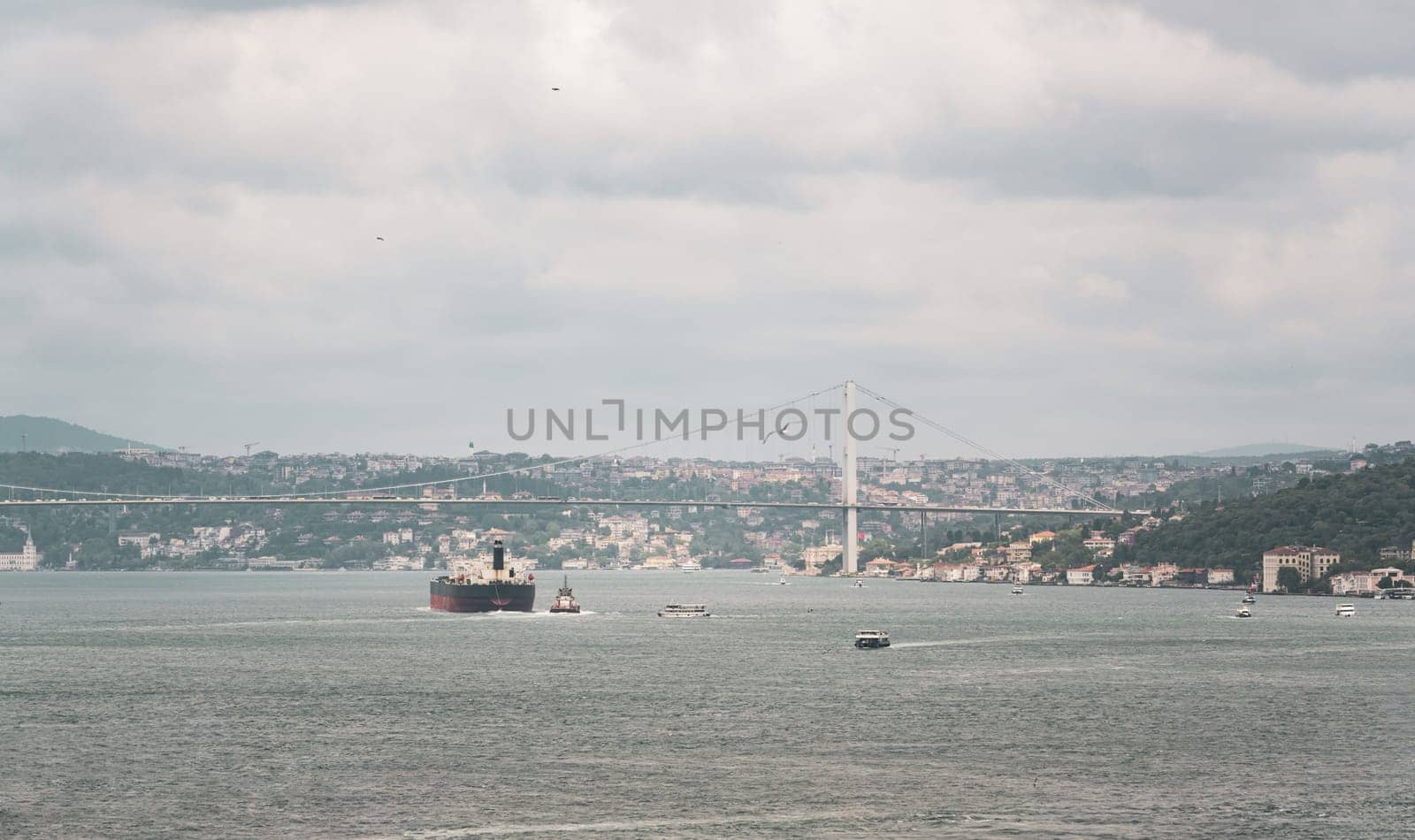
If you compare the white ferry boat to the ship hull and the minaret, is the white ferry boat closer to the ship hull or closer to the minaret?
the ship hull

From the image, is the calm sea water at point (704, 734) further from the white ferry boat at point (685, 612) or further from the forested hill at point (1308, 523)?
the forested hill at point (1308, 523)

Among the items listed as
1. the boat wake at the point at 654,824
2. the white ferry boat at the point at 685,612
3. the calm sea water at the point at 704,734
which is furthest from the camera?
the white ferry boat at the point at 685,612

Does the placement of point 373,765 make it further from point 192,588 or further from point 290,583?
point 290,583

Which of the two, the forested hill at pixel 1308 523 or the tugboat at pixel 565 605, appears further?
the forested hill at pixel 1308 523

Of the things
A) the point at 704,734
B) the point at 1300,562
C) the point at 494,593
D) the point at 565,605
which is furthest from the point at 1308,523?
the point at 704,734

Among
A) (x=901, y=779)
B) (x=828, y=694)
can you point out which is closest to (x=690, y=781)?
(x=901, y=779)

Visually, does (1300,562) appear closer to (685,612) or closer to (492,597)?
(685,612)

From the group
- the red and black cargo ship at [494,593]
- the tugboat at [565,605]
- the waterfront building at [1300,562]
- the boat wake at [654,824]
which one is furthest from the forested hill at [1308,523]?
the boat wake at [654,824]
